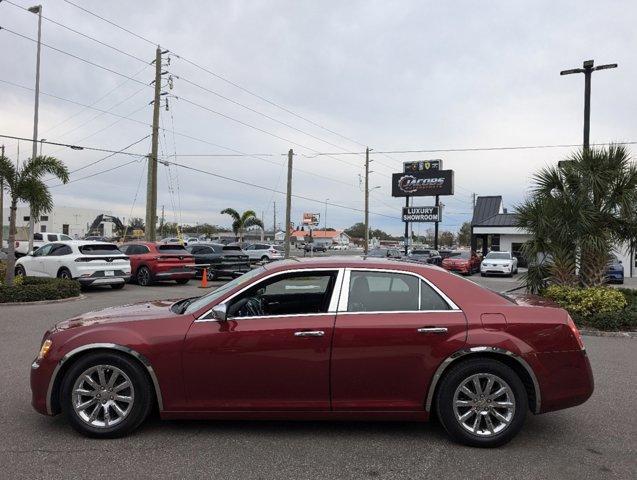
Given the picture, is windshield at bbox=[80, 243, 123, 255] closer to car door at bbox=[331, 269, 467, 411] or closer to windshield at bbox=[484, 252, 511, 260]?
car door at bbox=[331, 269, 467, 411]

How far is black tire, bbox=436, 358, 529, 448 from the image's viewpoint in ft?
13.9

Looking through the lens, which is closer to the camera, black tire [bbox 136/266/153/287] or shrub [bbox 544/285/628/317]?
shrub [bbox 544/285/628/317]

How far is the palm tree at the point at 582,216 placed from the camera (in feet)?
37.3

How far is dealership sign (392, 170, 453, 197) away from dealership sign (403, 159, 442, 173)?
841mm

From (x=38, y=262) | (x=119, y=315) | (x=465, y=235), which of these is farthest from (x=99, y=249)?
(x=465, y=235)

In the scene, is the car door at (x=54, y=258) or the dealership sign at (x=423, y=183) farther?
the dealership sign at (x=423, y=183)

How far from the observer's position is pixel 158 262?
1806 cm

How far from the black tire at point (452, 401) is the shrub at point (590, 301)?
7123mm

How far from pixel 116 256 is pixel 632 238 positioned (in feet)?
45.2

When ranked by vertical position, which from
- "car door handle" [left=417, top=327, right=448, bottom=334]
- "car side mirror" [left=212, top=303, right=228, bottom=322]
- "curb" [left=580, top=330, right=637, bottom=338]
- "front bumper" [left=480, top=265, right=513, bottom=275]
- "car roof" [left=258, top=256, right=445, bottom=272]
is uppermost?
"car roof" [left=258, top=256, right=445, bottom=272]

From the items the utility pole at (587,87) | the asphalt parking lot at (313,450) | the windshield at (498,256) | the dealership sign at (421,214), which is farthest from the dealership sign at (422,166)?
the asphalt parking lot at (313,450)

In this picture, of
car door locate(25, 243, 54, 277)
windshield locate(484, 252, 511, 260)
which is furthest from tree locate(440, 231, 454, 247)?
car door locate(25, 243, 54, 277)

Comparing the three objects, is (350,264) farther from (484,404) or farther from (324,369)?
(484,404)

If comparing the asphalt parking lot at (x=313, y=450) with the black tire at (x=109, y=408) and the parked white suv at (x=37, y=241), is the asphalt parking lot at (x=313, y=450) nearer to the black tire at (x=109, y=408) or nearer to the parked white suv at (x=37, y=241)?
the black tire at (x=109, y=408)
